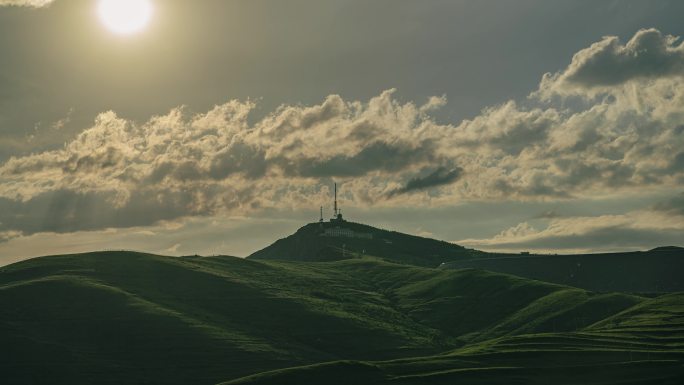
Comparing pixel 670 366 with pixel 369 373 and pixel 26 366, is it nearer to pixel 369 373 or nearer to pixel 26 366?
pixel 369 373

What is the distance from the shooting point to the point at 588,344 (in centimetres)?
19038

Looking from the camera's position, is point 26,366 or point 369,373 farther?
point 26,366

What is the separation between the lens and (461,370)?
169000 millimetres

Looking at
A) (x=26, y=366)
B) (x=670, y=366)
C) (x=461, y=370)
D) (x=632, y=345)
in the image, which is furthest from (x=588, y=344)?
(x=26, y=366)

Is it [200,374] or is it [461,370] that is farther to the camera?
[200,374]

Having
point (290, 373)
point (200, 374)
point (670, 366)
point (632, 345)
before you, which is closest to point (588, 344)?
point (632, 345)

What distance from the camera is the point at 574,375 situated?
548 feet

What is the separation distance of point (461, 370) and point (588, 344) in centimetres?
3608

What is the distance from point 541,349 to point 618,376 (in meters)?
23.6

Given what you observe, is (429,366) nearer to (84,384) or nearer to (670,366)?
(670,366)

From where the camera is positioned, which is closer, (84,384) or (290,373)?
(290,373)

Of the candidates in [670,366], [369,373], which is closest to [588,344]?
[670,366]

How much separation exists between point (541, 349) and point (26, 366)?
108 m

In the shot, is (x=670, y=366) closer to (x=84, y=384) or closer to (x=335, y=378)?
(x=335, y=378)
